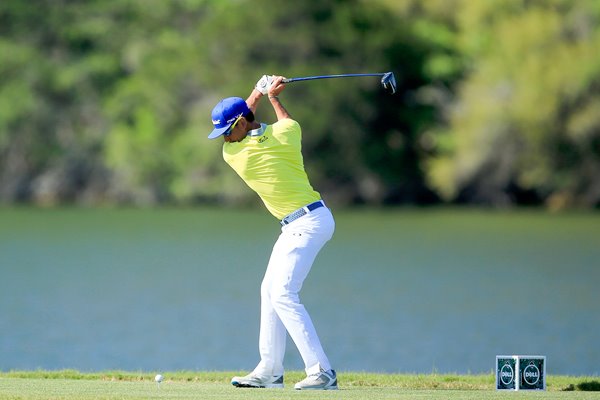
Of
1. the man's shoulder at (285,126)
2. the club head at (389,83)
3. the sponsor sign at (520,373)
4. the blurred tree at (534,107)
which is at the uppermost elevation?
the blurred tree at (534,107)

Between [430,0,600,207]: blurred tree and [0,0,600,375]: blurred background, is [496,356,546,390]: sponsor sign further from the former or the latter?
[430,0,600,207]: blurred tree

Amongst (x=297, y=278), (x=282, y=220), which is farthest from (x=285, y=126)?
(x=297, y=278)

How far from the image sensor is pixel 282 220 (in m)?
11.2

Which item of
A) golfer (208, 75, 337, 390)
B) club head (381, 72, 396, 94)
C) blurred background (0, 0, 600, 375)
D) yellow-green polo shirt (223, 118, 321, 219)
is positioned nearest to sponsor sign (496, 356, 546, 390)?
golfer (208, 75, 337, 390)

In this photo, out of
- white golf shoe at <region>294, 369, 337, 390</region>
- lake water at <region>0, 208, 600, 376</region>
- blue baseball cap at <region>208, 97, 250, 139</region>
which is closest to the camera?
white golf shoe at <region>294, 369, 337, 390</region>

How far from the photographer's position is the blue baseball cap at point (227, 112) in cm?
1100

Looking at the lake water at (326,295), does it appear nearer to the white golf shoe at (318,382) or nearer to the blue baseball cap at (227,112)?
the white golf shoe at (318,382)

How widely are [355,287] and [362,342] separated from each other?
840 cm

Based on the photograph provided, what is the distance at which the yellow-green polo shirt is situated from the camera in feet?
36.4

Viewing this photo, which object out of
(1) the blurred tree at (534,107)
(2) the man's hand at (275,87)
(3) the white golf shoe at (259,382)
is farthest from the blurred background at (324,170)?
(2) the man's hand at (275,87)

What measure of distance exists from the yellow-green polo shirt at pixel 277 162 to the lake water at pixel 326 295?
254 inches

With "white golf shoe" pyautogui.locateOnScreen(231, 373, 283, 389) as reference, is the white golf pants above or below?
above

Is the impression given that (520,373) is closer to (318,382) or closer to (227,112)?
(318,382)

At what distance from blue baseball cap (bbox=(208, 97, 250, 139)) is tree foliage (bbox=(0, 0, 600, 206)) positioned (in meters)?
43.9
